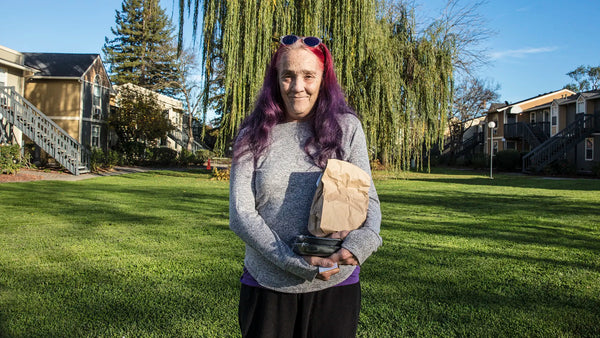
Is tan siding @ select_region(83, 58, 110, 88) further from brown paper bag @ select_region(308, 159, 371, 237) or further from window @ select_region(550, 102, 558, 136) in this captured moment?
window @ select_region(550, 102, 558, 136)

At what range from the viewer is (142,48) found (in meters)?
55.5

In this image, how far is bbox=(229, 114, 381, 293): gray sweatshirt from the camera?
56.9 inches

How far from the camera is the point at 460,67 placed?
2212cm

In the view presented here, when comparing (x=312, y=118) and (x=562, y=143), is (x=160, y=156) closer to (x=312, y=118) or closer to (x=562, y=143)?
(x=562, y=143)

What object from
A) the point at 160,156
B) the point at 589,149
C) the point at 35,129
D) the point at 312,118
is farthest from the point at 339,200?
the point at 589,149

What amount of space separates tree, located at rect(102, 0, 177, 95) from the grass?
50566 mm

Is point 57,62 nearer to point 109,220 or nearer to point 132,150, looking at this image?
point 132,150

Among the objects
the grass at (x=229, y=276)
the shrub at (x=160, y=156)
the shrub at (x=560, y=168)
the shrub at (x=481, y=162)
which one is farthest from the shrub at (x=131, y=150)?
the shrub at (x=560, y=168)

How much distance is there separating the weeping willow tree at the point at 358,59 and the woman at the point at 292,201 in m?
7.78

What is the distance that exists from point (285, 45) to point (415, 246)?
4341 mm

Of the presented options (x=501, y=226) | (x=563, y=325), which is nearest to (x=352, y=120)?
(x=563, y=325)

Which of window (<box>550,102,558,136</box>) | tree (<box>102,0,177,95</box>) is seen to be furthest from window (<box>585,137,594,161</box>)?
tree (<box>102,0,177,95</box>)

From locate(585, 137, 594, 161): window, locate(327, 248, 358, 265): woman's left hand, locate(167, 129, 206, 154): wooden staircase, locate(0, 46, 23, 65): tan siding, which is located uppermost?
locate(0, 46, 23, 65): tan siding

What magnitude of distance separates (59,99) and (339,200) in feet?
91.3
